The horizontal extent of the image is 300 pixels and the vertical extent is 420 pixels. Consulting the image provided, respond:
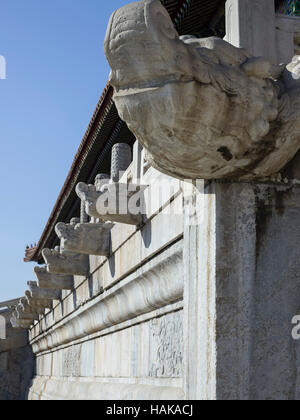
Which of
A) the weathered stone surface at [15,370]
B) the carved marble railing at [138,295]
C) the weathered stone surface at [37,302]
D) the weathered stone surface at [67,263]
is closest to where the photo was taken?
the carved marble railing at [138,295]

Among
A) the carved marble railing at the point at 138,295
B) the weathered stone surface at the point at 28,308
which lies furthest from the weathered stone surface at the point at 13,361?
the carved marble railing at the point at 138,295

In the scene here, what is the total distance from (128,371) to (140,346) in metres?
0.43

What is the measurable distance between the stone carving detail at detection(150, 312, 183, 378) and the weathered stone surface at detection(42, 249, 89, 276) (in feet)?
8.06

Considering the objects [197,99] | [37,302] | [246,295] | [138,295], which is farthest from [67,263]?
[197,99]

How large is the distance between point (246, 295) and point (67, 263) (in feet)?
14.0

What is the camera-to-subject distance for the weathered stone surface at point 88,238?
5.11 m

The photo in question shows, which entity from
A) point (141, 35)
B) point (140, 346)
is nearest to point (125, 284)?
point (140, 346)

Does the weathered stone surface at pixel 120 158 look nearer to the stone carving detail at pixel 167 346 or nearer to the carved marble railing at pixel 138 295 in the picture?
the carved marble railing at pixel 138 295

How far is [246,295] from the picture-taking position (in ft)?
7.68

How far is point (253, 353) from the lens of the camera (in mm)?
2311

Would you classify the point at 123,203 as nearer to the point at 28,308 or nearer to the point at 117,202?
the point at 117,202

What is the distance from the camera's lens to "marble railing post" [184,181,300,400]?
229 cm

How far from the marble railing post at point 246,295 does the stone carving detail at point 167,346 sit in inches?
35.3

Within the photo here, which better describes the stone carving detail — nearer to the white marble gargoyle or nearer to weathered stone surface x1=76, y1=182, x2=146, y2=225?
weathered stone surface x1=76, y1=182, x2=146, y2=225
